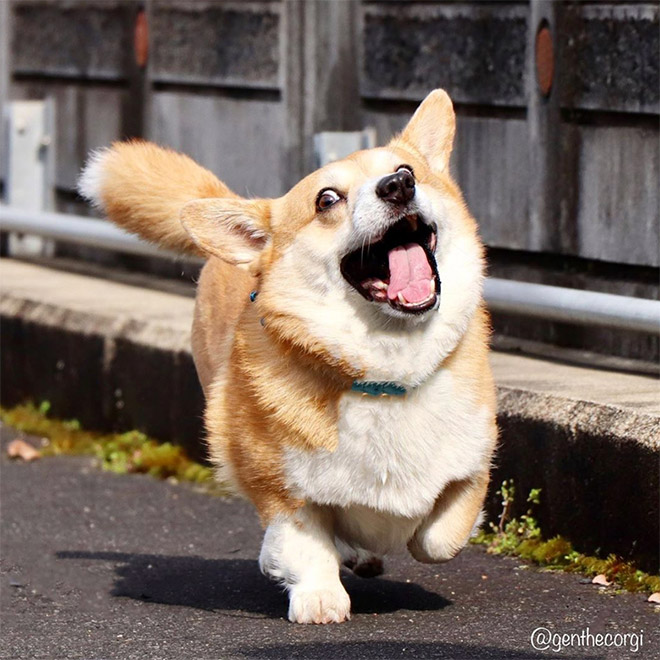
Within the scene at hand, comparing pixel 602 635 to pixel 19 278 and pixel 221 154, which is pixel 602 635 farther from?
pixel 19 278

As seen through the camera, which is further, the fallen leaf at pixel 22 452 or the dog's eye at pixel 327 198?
the fallen leaf at pixel 22 452

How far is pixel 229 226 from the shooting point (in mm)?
4727

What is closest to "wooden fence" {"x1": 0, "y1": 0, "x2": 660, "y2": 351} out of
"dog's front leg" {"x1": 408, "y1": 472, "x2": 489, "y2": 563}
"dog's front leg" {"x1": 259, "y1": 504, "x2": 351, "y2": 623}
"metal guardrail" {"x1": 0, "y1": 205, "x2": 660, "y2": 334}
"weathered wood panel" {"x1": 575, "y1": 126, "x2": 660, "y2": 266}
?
"weathered wood panel" {"x1": 575, "y1": 126, "x2": 660, "y2": 266}

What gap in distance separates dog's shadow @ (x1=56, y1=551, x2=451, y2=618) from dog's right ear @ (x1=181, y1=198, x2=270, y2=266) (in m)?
1.04

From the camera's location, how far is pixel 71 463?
7062mm

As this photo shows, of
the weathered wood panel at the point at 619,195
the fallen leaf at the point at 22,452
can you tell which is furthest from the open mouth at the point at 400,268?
the fallen leaf at the point at 22,452

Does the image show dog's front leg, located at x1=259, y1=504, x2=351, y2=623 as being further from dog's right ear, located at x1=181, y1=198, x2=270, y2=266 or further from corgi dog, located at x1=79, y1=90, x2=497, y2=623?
dog's right ear, located at x1=181, y1=198, x2=270, y2=266

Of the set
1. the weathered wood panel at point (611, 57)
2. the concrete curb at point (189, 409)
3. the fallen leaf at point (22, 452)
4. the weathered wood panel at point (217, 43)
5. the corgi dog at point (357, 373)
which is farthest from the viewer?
the weathered wood panel at point (217, 43)

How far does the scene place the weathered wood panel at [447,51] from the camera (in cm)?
646

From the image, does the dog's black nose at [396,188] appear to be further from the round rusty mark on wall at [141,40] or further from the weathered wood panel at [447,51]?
the round rusty mark on wall at [141,40]

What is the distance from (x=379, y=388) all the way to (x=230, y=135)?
4042 millimetres

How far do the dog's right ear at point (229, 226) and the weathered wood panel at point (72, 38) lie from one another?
4521 millimetres

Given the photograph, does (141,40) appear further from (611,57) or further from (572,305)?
(572,305)

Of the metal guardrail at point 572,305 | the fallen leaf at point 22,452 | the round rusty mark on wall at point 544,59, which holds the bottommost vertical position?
the fallen leaf at point 22,452
